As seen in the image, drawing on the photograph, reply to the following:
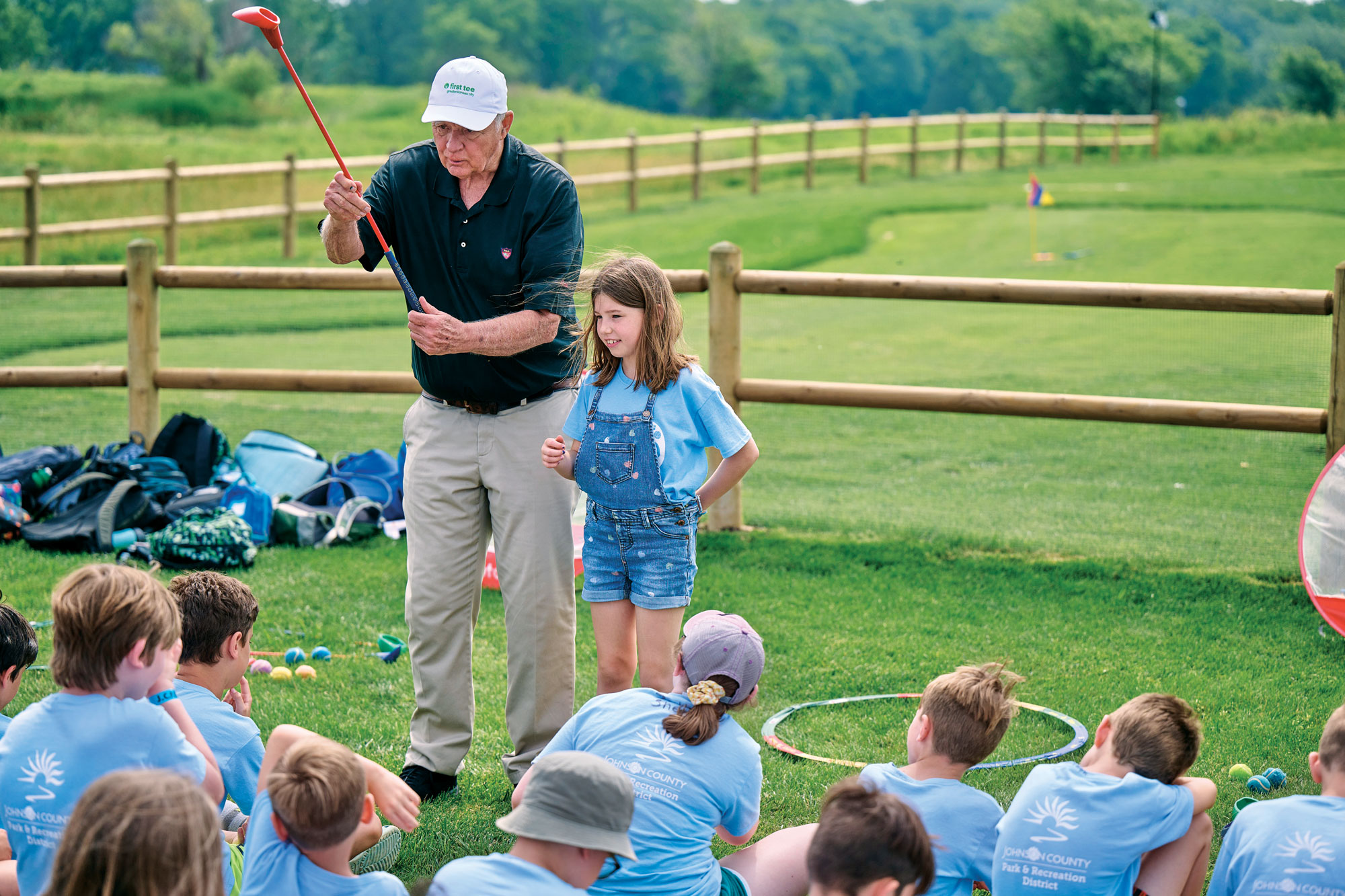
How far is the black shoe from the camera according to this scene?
3.96 m

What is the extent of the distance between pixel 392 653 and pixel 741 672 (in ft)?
8.05

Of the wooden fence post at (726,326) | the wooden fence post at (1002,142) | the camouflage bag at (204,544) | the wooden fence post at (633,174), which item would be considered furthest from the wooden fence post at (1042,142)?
the camouflage bag at (204,544)

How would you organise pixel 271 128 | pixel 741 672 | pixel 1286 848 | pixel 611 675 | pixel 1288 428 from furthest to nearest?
1. pixel 271 128
2. pixel 1288 428
3. pixel 611 675
4. pixel 741 672
5. pixel 1286 848

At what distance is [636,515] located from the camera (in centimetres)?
387

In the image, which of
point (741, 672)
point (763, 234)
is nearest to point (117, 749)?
point (741, 672)

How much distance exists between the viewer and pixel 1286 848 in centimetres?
264

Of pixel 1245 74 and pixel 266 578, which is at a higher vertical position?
pixel 1245 74

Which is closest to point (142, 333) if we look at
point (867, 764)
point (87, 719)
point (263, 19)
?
point (263, 19)

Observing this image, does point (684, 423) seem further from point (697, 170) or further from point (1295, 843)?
point (697, 170)

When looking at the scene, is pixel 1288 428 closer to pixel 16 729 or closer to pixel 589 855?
pixel 589 855

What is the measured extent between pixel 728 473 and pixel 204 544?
3224 mm

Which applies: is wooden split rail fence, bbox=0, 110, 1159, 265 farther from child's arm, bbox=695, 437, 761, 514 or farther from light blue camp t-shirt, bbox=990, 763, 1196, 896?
light blue camp t-shirt, bbox=990, 763, 1196, 896

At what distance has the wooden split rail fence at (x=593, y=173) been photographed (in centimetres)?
1666

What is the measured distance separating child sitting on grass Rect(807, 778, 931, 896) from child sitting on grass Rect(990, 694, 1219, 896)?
0.63 meters
